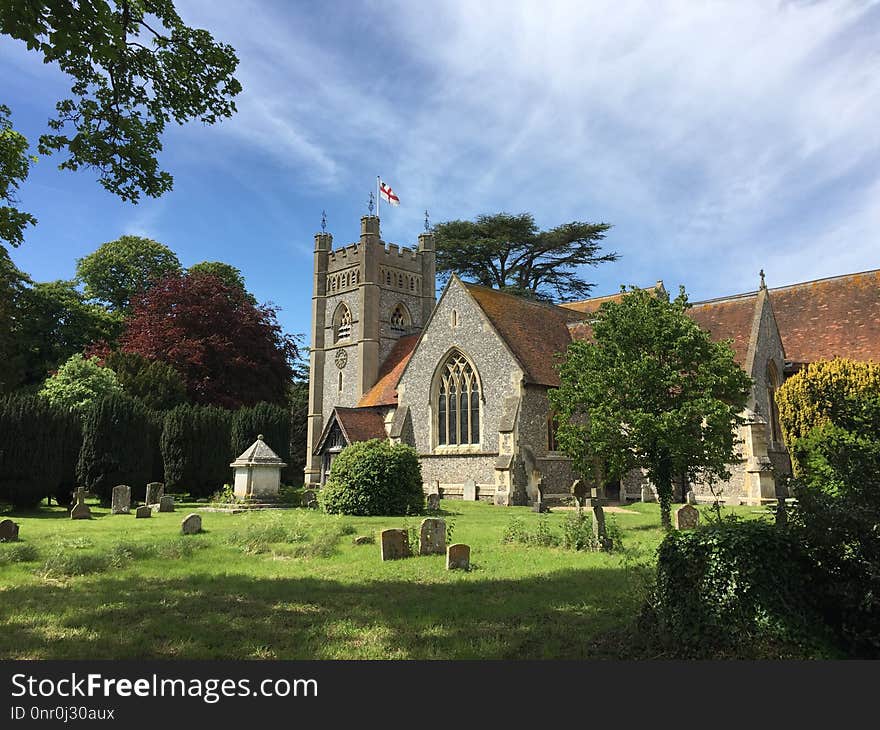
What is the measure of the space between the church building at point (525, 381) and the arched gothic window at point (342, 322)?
523cm

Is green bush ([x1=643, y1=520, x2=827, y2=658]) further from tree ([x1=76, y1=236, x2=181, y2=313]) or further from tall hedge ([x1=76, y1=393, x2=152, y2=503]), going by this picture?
tree ([x1=76, y1=236, x2=181, y2=313])

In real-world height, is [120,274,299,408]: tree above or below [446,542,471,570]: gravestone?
above

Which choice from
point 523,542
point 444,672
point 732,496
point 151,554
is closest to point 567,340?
point 732,496

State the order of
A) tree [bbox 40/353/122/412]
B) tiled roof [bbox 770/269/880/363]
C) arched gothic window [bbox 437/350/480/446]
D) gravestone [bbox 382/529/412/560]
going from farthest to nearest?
1. tree [bbox 40/353/122/412]
2. arched gothic window [bbox 437/350/480/446]
3. tiled roof [bbox 770/269/880/363]
4. gravestone [bbox 382/529/412/560]

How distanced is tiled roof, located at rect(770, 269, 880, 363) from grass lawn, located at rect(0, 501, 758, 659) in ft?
58.5

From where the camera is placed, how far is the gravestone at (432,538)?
1112 cm

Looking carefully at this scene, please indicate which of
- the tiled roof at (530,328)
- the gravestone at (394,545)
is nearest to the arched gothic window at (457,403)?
the tiled roof at (530,328)

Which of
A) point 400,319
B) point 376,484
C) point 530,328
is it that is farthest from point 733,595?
point 400,319

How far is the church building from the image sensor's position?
23984 mm

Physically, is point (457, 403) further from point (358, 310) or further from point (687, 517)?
point (687, 517)

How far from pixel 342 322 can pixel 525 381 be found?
664 inches

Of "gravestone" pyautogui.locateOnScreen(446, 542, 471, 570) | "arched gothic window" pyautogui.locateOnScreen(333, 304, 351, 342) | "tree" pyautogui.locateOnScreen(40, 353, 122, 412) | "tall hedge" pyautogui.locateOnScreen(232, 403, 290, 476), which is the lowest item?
"gravestone" pyautogui.locateOnScreen(446, 542, 471, 570)

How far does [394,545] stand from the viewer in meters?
10.7

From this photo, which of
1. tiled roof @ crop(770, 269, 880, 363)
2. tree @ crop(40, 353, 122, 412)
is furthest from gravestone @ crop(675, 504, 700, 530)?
tree @ crop(40, 353, 122, 412)
